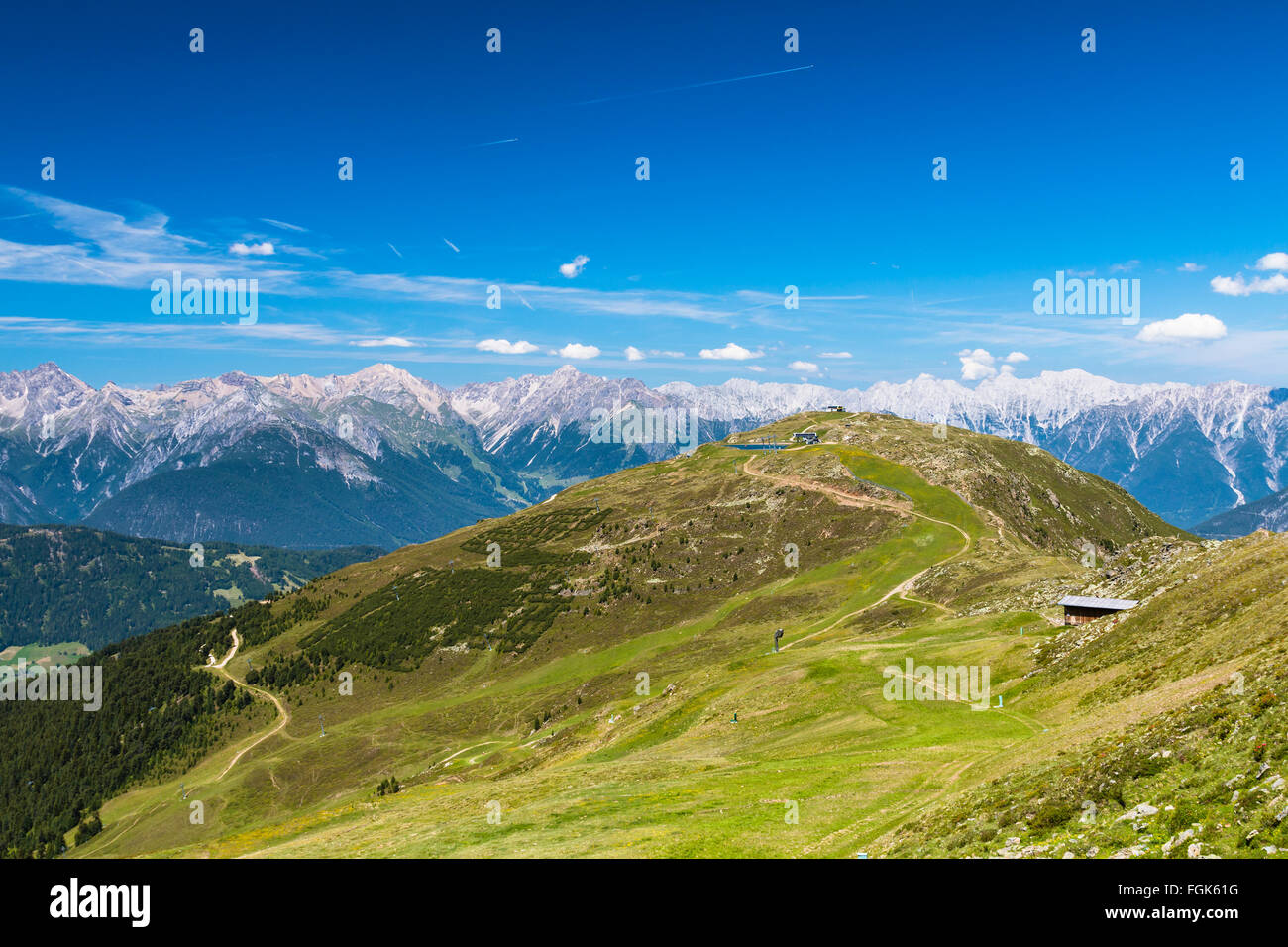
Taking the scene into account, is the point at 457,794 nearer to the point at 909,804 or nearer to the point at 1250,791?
the point at 909,804

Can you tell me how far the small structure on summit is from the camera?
7988cm

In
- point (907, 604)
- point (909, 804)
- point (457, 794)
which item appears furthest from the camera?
point (907, 604)

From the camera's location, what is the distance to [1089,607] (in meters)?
82.4

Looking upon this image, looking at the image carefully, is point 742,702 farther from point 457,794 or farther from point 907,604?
point 907,604

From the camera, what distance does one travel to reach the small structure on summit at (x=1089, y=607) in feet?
262

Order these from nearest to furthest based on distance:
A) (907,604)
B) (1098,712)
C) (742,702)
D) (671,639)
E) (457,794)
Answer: (1098,712), (457,794), (742,702), (907,604), (671,639)
